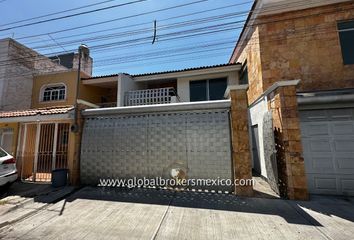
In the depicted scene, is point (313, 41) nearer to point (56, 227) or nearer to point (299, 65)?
point (299, 65)

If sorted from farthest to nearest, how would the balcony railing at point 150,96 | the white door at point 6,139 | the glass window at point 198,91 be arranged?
the glass window at point 198,91
the balcony railing at point 150,96
the white door at point 6,139

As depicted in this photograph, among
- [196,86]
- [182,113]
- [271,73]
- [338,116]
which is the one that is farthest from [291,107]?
[196,86]

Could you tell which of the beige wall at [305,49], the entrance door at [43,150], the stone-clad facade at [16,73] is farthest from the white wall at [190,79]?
the stone-clad facade at [16,73]

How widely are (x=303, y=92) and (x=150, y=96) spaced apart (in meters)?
7.31

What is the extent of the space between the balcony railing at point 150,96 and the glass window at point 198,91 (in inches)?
46.0

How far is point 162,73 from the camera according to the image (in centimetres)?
1113

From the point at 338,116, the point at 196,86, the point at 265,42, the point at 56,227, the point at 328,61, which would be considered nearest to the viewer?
the point at 56,227

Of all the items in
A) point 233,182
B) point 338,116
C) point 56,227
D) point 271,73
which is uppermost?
point 271,73

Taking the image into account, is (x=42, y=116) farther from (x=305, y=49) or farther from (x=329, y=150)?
(x=305, y=49)

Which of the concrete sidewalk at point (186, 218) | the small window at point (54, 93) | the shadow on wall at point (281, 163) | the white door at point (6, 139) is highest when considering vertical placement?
the small window at point (54, 93)

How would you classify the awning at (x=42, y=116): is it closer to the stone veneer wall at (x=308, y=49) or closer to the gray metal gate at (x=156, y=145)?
the gray metal gate at (x=156, y=145)

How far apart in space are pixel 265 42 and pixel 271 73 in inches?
53.5

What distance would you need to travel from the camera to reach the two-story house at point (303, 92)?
5379mm

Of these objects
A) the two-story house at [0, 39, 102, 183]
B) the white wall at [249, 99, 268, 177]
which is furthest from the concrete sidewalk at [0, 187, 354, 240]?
the two-story house at [0, 39, 102, 183]
